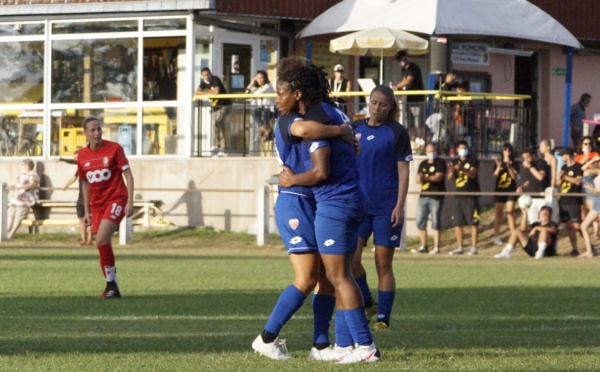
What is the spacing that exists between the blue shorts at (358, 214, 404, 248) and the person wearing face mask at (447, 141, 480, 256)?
1488 cm

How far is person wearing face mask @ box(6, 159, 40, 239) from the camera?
3083 centimetres

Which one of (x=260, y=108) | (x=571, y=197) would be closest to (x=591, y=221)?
(x=571, y=197)

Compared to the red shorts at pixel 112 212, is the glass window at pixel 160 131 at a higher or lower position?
higher

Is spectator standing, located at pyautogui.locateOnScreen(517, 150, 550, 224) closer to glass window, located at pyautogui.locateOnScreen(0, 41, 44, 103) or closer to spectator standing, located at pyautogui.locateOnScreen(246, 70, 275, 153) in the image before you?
spectator standing, located at pyautogui.locateOnScreen(246, 70, 275, 153)

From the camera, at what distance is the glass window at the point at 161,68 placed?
3170cm

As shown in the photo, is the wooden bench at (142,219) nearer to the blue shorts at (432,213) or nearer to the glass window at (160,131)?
the glass window at (160,131)

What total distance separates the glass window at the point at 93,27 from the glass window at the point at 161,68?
0.51 metres

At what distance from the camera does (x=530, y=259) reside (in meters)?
25.1

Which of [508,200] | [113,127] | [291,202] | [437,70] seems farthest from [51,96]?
[291,202]

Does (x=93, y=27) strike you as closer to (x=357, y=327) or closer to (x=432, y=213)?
(x=432, y=213)

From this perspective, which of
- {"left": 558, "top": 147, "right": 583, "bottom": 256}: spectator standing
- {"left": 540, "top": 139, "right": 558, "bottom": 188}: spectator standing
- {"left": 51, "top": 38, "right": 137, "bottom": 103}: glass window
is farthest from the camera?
{"left": 51, "top": 38, "right": 137, "bottom": 103}: glass window

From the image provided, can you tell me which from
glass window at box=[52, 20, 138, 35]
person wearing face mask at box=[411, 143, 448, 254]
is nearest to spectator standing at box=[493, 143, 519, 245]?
person wearing face mask at box=[411, 143, 448, 254]

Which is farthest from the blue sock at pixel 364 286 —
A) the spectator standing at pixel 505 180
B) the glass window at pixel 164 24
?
the glass window at pixel 164 24

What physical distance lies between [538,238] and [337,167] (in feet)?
56.7
